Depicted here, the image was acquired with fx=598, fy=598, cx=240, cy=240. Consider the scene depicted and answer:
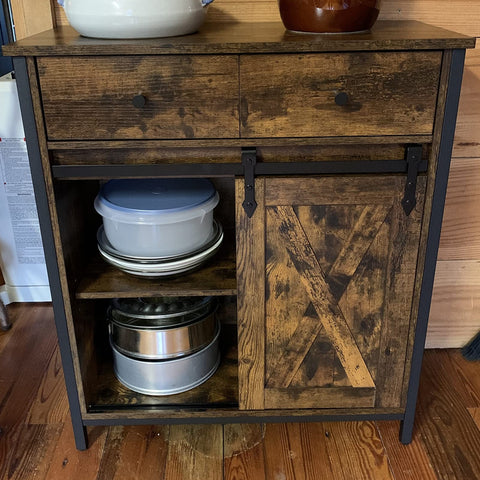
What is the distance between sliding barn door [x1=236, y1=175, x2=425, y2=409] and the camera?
3.67 ft

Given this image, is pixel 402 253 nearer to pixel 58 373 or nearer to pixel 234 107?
pixel 234 107

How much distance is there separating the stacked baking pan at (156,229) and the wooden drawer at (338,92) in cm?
26

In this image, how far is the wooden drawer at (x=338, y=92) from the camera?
1.02 metres

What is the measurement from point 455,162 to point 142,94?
0.85m

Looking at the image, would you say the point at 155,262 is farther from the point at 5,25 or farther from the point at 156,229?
the point at 5,25

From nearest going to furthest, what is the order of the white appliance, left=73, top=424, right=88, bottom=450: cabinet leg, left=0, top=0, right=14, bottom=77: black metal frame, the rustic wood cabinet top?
the rustic wood cabinet top < left=73, top=424, right=88, bottom=450: cabinet leg < the white appliance < left=0, top=0, right=14, bottom=77: black metal frame

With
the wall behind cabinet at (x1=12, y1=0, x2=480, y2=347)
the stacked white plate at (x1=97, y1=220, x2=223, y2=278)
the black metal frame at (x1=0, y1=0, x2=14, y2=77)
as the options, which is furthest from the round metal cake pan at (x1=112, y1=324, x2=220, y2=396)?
the black metal frame at (x1=0, y1=0, x2=14, y2=77)

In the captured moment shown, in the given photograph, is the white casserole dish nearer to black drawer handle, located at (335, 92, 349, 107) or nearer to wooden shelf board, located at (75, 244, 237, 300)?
wooden shelf board, located at (75, 244, 237, 300)

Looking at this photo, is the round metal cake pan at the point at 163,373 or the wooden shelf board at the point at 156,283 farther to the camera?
the round metal cake pan at the point at 163,373

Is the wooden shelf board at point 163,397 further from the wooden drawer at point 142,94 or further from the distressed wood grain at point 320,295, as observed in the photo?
the wooden drawer at point 142,94

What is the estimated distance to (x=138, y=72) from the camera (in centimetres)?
102

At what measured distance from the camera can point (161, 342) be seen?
4.45 feet

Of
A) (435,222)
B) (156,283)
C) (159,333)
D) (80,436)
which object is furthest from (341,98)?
(80,436)

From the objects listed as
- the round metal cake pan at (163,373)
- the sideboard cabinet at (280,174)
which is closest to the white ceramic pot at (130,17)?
the sideboard cabinet at (280,174)
